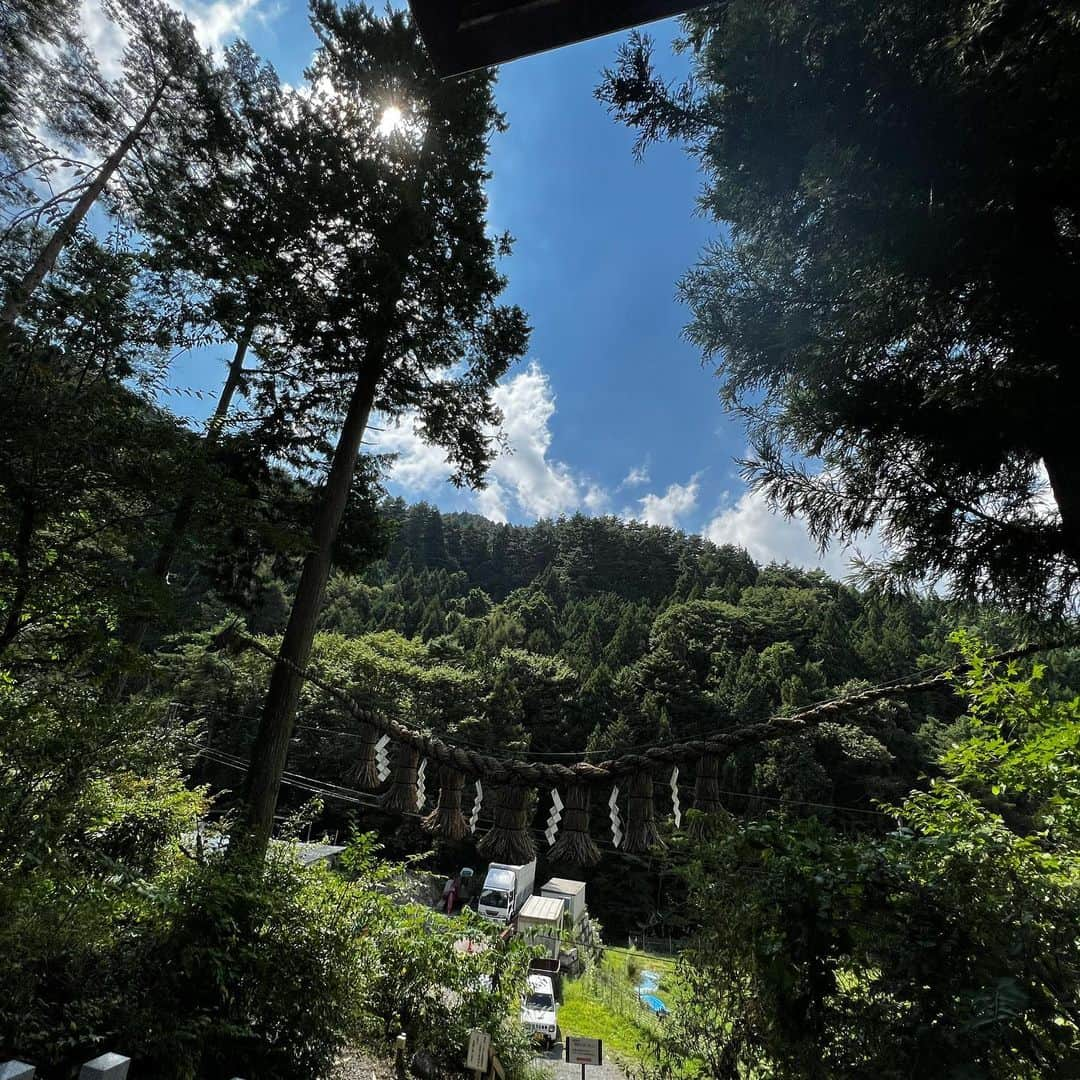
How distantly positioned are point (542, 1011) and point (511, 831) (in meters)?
6.81

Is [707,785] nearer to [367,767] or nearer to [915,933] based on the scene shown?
[915,933]

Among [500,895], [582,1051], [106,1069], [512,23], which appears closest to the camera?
[512,23]

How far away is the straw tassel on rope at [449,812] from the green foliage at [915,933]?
160cm

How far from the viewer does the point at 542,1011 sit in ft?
25.0

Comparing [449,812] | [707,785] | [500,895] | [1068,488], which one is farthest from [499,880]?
[1068,488]

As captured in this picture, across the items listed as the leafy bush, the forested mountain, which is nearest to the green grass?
the forested mountain

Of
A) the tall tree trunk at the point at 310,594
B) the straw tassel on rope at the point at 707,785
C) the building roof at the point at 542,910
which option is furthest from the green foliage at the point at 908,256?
the building roof at the point at 542,910

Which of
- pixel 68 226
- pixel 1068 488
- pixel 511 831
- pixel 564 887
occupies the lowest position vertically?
pixel 564 887

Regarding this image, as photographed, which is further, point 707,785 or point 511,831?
point 511,831

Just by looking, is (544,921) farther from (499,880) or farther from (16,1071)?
(16,1071)

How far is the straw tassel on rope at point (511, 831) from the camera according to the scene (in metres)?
3.22

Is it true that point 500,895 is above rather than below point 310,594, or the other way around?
below

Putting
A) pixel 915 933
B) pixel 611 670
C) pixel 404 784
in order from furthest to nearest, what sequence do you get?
1. pixel 611 670
2. pixel 404 784
3. pixel 915 933

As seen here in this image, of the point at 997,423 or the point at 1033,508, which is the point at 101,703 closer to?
the point at 997,423
